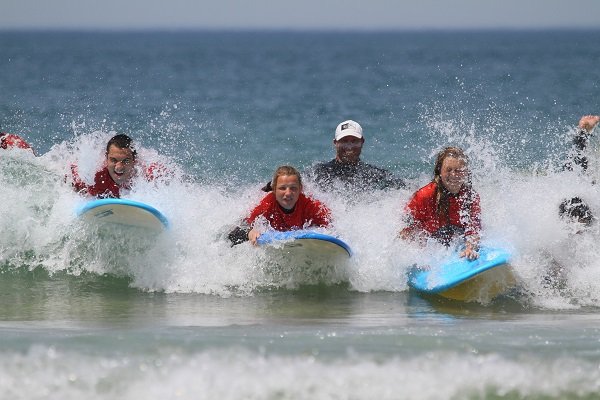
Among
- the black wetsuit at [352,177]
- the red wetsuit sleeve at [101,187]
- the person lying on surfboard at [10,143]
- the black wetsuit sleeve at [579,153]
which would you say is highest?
the person lying on surfboard at [10,143]

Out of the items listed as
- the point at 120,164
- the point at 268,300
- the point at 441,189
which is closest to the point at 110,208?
the point at 120,164

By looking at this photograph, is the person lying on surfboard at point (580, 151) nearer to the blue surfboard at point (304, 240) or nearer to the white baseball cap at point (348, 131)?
the white baseball cap at point (348, 131)

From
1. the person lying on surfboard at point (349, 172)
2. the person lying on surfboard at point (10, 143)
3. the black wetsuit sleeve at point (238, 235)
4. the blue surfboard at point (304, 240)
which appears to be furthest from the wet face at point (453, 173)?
the person lying on surfboard at point (10, 143)

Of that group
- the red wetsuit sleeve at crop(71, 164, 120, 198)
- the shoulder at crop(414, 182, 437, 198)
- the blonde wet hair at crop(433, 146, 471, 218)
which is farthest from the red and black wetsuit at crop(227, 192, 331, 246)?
the red wetsuit sleeve at crop(71, 164, 120, 198)

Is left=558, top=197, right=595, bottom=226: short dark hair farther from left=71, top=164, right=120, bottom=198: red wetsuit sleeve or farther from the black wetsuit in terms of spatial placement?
left=71, top=164, right=120, bottom=198: red wetsuit sleeve

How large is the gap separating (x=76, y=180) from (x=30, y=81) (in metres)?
25.2

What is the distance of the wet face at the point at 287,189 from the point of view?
7.45 meters

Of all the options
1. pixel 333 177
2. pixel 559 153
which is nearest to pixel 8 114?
pixel 559 153

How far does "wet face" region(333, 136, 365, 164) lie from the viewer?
376 inches

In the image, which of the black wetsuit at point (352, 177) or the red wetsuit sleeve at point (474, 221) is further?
the black wetsuit at point (352, 177)

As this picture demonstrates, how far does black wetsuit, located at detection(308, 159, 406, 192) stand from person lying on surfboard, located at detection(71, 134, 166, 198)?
1709mm

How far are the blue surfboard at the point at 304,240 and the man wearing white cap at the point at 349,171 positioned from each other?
2019mm

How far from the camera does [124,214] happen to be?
309 inches

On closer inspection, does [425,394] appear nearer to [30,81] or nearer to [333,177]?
[333,177]
